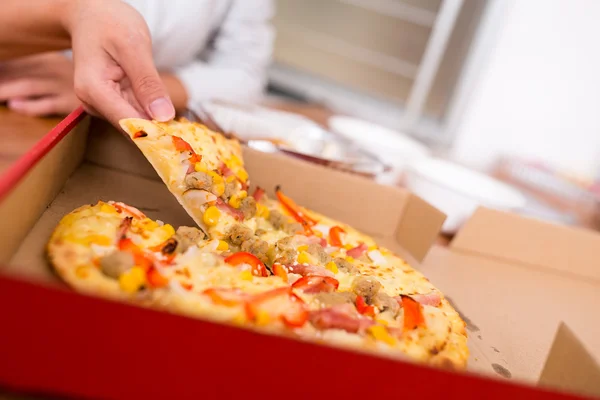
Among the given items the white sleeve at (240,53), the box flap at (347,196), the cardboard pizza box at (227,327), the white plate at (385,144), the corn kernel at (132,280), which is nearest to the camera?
the cardboard pizza box at (227,327)

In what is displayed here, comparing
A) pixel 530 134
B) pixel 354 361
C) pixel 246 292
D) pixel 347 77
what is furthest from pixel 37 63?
pixel 347 77

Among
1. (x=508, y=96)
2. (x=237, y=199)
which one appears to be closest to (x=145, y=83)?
(x=237, y=199)

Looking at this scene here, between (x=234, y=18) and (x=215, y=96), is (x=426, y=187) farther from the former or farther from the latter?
(x=234, y=18)

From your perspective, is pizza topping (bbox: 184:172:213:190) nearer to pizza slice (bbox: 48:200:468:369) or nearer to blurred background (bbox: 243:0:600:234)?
pizza slice (bbox: 48:200:468:369)

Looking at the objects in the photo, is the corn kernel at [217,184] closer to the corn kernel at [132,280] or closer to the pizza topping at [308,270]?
the pizza topping at [308,270]

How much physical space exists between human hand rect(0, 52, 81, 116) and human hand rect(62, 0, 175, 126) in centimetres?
28

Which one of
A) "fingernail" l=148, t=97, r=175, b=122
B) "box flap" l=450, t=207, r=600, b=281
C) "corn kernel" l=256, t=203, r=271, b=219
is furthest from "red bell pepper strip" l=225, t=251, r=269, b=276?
"box flap" l=450, t=207, r=600, b=281

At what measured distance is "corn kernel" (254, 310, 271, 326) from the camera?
606 millimetres

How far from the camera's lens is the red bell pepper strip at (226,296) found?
62 centimetres

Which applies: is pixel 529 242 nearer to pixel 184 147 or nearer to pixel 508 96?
pixel 184 147

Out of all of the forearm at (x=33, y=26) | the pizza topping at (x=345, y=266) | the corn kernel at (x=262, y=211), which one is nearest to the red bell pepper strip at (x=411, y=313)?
the pizza topping at (x=345, y=266)

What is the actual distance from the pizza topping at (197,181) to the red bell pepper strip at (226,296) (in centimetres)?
25

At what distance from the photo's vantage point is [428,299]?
0.86 meters

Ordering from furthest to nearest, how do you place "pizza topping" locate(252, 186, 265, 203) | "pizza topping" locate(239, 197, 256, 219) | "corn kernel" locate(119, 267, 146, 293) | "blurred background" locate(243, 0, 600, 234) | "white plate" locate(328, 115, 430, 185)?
"blurred background" locate(243, 0, 600, 234), "white plate" locate(328, 115, 430, 185), "pizza topping" locate(252, 186, 265, 203), "pizza topping" locate(239, 197, 256, 219), "corn kernel" locate(119, 267, 146, 293)
